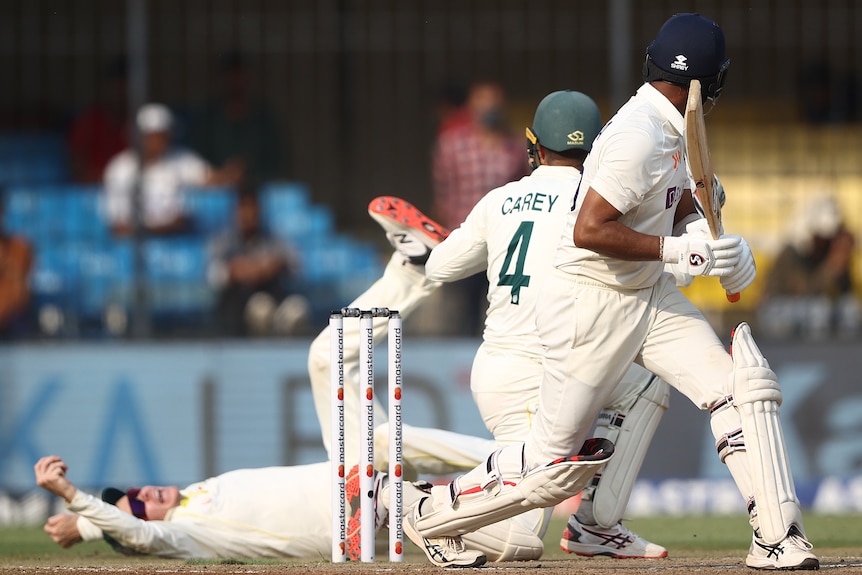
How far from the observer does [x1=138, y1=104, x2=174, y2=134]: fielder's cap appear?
1181cm

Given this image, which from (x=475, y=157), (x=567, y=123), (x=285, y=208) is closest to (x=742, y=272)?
(x=567, y=123)

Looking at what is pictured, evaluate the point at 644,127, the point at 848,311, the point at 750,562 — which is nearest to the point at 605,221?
the point at 644,127

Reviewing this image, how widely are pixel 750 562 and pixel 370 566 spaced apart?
149 cm

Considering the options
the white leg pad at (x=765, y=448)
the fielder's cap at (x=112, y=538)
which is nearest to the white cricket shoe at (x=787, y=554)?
the white leg pad at (x=765, y=448)

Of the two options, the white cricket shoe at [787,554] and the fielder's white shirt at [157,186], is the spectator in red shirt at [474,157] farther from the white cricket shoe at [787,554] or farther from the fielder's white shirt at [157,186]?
the white cricket shoe at [787,554]

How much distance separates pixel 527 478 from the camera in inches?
214

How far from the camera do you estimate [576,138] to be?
655cm

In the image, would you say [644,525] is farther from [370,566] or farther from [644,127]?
[644,127]

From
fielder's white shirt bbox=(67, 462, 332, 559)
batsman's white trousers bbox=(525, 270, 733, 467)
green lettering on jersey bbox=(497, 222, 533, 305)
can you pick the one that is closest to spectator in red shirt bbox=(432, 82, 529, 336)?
fielder's white shirt bbox=(67, 462, 332, 559)

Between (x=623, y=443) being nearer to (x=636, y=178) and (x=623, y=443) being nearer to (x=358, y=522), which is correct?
(x=358, y=522)

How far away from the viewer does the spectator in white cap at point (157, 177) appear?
459 inches

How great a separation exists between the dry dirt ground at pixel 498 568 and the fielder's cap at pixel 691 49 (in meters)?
1.86

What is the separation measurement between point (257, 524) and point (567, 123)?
238cm

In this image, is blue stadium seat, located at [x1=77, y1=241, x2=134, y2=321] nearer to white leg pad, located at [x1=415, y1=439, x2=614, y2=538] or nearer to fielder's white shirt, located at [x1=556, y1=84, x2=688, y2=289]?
white leg pad, located at [x1=415, y1=439, x2=614, y2=538]
